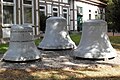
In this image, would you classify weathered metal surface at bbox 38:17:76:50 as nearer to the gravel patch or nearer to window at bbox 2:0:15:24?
the gravel patch

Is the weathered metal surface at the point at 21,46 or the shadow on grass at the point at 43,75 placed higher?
the weathered metal surface at the point at 21,46

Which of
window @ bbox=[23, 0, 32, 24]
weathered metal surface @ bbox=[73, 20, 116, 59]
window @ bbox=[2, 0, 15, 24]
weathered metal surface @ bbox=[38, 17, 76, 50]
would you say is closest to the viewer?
weathered metal surface @ bbox=[73, 20, 116, 59]

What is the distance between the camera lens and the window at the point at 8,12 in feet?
57.3

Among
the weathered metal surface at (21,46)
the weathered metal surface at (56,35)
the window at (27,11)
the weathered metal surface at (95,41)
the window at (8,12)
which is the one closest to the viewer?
the weathered metal surface at (21,46)

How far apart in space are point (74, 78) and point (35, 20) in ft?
44.0

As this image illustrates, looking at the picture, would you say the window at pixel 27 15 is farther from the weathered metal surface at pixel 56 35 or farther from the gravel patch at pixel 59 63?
the gravel patch at pixel 59 63

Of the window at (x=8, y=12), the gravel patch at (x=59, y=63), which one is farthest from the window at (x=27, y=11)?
the gravel patch at (x=59, y=63)

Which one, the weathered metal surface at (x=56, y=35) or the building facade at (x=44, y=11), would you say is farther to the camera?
the building facade at (x=44, y=11)

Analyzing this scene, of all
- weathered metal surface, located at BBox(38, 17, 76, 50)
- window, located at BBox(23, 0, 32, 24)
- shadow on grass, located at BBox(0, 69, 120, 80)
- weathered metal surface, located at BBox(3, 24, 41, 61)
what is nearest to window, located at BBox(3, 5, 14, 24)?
window, located at BBox(23, 0, 32, 24)

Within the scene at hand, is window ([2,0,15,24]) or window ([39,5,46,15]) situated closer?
window ([2,0,15,24])

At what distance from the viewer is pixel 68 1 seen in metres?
31.0

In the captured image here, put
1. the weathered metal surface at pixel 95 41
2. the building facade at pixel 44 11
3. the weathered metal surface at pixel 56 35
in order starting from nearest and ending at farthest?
the weathered metal surface at pixel 95 41 → the weathered metal surface at pixel 56 35 → the building facade at pixel 44 11

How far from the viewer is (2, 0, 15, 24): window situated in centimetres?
1745

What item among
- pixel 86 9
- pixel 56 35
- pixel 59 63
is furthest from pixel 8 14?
pixel 86 9
